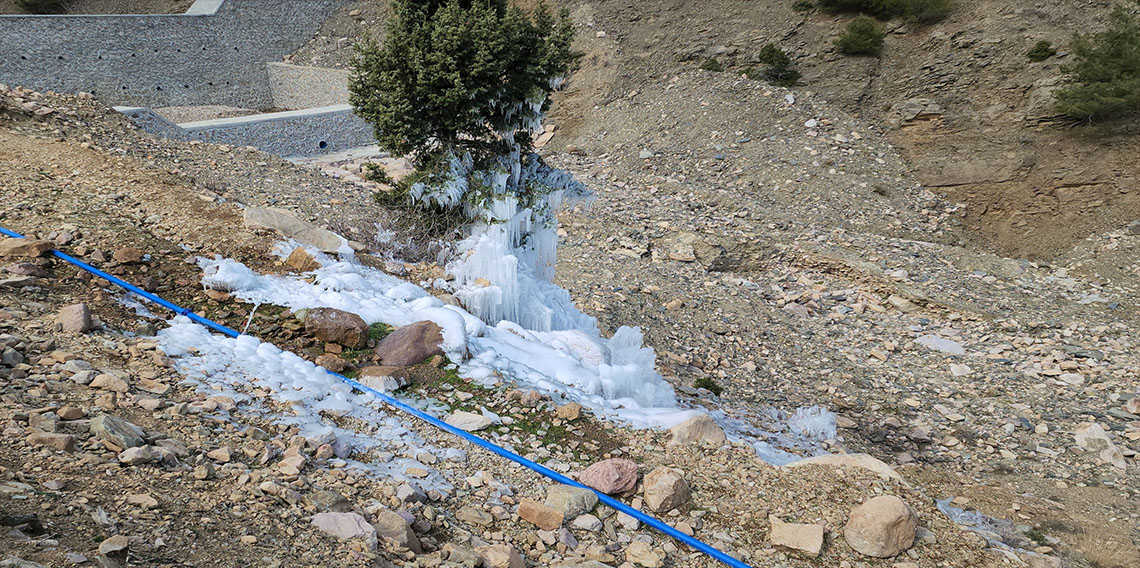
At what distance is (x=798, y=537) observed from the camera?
4379 millimetres

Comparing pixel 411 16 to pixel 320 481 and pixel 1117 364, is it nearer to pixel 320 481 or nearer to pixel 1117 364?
pixel 320 481

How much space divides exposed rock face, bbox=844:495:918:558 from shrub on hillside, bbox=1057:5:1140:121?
14885 millimetres

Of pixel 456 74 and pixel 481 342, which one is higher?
pixel 456 74

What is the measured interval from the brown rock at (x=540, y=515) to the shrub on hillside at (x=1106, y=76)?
16.8 meters

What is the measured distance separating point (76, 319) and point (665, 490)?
15.1 feet

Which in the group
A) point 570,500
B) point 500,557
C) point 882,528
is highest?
point 500,557

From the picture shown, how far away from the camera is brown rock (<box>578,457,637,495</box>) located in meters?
4.57

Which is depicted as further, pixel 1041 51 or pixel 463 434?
pixel 1041 51

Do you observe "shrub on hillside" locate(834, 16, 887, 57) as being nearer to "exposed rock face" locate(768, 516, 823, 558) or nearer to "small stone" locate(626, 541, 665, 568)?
"exposed rock face" locate(768, 516, 823, 558)

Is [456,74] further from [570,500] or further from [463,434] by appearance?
[570,500]

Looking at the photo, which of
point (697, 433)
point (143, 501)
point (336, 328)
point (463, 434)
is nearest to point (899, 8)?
point (697, 433)

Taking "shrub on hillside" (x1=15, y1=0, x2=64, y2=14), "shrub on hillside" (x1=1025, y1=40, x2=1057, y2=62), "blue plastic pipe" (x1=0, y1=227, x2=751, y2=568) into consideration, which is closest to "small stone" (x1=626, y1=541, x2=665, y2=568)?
"blue plastic pipe" (x1=0, y1=227, x2=751, y2=568)

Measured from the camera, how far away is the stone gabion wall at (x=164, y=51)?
2006 centimetres

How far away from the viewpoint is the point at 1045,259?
13234mm
